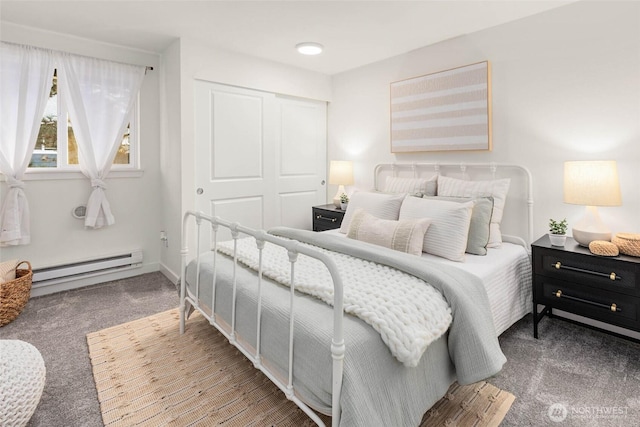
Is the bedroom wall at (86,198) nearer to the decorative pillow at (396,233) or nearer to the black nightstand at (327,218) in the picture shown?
the black nightstand at (327,218)

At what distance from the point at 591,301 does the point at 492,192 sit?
0.95m

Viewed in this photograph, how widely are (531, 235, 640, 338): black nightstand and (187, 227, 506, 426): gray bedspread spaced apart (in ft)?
2.66

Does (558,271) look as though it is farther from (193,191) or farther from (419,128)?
(193,191)

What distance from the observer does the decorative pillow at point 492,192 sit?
8.26 feet

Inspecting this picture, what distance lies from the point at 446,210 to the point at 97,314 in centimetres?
282

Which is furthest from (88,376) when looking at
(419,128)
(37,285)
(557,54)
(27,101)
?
(557,54)

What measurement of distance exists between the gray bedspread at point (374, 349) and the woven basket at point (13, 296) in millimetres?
1798

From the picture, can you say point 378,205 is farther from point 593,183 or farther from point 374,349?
point 374,349

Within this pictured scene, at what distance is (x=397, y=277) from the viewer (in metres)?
1.69

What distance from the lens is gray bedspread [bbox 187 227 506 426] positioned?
46.5 inches

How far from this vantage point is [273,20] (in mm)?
2654

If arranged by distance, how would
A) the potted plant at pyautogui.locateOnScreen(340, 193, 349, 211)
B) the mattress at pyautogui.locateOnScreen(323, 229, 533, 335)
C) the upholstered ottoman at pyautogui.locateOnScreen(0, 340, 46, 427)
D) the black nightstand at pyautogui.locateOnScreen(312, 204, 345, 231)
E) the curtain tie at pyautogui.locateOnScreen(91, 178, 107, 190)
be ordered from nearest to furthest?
the upholstered ottoman at pyautogui.locateOnScreen(0, 340, 46, 427) < the mattress at pyautogui.locateOnScreen(323, 229, 533, 335) < the curtain tie at pyautogui.locateOnScreen(91, 178, 107, 190) < the black nightstand at pyautogui.locateOnScreen(312, 204, 345, 231) < the potted plant at pyautogui.locateOnScreen(340, 193, 349, 211)

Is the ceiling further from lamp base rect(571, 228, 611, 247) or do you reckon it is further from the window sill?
lamp base rect(571, 228, 611, 247)

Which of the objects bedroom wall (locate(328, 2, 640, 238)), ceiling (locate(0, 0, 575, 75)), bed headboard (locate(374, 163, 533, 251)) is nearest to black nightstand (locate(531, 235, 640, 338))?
bed headboard (locate(374, 163, 533, 251))
